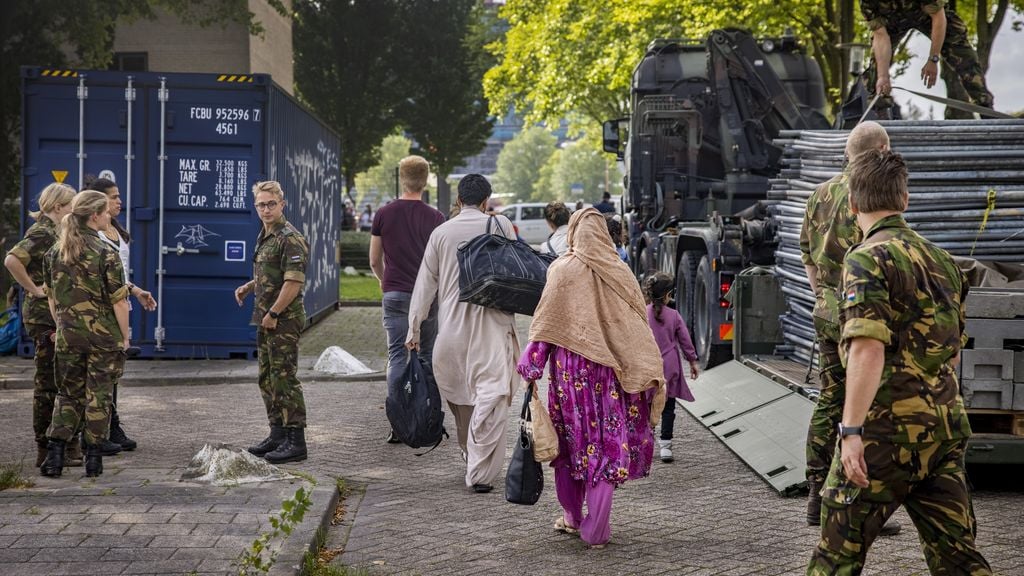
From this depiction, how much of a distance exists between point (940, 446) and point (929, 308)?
406 millimetres

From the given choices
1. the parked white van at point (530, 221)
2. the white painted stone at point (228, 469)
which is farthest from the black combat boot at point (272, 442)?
the parked white van at point (530, 221)

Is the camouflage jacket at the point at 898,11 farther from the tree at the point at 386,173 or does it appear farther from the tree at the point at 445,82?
the tree at the point at 386,173

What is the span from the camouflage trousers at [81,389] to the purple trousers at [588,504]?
9.33ft

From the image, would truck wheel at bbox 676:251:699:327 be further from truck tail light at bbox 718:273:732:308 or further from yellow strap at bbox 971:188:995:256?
yellow strap at bbox 971:188:995:256

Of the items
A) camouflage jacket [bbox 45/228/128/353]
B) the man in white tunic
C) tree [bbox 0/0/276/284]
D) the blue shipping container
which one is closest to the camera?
the man in white tunic

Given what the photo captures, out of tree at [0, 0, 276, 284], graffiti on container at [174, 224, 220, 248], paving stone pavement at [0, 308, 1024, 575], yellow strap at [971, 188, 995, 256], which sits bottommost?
paving stone pavement at [0, 308, 1024, 575]

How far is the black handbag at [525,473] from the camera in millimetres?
6137

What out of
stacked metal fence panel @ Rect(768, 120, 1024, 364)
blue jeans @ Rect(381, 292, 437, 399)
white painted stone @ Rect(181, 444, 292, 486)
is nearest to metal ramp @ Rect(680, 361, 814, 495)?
stacked metal fence panel @ Rect(768, 120, 1024, 364)

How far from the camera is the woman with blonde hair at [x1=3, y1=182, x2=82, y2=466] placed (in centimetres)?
810

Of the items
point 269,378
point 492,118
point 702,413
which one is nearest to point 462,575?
point 269,378

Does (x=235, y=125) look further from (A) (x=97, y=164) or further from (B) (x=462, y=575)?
(B) (x=462, y=575)

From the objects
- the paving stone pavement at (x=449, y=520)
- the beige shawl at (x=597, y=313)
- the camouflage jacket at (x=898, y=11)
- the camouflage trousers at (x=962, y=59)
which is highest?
the camouflage jacket at (x=898, y=11)

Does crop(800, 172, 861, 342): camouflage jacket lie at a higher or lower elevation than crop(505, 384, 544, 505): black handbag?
higher

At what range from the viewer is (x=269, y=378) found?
8352 millimetres
